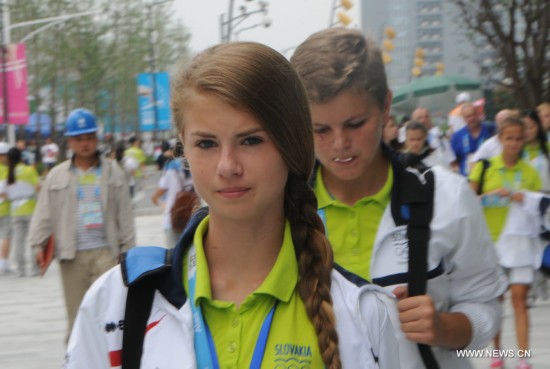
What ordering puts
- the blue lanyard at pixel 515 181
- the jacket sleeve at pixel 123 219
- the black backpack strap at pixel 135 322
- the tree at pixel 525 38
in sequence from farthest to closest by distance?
the tree at pixel 525 38 < the jacket sleeve at pixel 123 219 < the blue lanyard at pixel 515 181 < the black backpack strap at pixel 135 322

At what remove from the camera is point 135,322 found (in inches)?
77.2

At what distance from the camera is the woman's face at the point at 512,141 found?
800 cm

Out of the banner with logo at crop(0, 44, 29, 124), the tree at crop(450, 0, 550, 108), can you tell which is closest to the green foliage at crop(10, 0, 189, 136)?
the banner with logo at crop(0, 44, 29, 124)

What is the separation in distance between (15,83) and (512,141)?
75.8 ft

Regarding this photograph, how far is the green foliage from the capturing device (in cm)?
4553

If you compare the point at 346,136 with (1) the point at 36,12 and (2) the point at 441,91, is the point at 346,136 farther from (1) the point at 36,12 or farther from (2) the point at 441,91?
(1) the point at 36,12

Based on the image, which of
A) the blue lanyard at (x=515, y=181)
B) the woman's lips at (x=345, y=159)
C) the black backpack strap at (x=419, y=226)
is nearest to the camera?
the black backpack strap at (x=419, y=226)

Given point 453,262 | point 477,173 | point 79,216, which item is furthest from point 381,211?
point 79,216

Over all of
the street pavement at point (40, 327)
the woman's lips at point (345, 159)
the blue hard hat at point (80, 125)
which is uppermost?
the blue hard hat at point (80, 125)

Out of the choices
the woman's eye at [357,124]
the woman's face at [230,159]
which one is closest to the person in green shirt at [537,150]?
the woman's eye at [357,124]

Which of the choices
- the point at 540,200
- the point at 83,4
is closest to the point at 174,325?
the point at 540,200

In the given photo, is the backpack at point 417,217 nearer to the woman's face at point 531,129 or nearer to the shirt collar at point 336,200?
the shirt collar at point 336,200

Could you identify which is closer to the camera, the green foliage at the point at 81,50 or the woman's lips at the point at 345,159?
the woman's lips at the point at 345,159

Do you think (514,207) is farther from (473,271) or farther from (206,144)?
(206,144)
